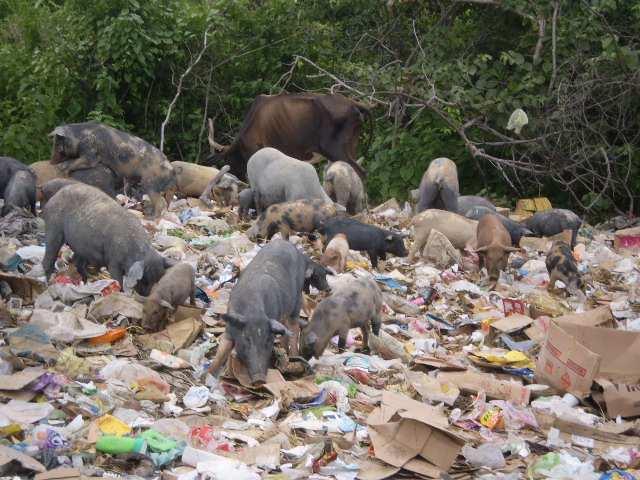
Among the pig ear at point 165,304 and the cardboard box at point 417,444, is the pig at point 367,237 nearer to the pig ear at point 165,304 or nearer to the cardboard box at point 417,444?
the pig ear at point 165,304

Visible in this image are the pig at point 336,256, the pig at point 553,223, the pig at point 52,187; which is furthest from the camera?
the pig at point 553,223

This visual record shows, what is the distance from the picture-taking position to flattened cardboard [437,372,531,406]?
7.17m

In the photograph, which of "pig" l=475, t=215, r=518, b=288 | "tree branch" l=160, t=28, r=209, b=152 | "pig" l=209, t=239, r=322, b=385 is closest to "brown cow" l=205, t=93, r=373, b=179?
"tree branch" l=160, t=28, r=209, b=152

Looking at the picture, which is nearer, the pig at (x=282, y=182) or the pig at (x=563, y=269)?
the pig at (x=563, y=269)

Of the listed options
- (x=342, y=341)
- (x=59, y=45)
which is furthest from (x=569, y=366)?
(x=59, y=45)

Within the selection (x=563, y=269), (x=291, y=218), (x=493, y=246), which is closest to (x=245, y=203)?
(x=291, y=218)

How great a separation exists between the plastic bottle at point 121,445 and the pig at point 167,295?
2.24 meters

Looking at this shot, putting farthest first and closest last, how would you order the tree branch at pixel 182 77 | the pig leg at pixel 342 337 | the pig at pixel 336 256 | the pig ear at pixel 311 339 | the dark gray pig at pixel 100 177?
the tree branch at pixel 182 77 → the dark gray pig at pixel 100 177 → the pig at pixel 336 256 → the pig leg at pixel 342 337 → the pig ear at pixel 311 339

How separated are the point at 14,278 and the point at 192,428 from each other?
3121 millimetres

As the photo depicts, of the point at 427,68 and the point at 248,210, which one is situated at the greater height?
the point at 427,68

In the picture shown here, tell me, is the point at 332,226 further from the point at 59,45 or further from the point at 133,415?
the point at 59,45

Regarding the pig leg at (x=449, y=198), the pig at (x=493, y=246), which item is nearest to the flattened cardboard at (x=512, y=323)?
the pig at (x=493, y=246)

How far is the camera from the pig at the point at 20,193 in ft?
36.5

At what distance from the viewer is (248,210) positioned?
13336 mm
